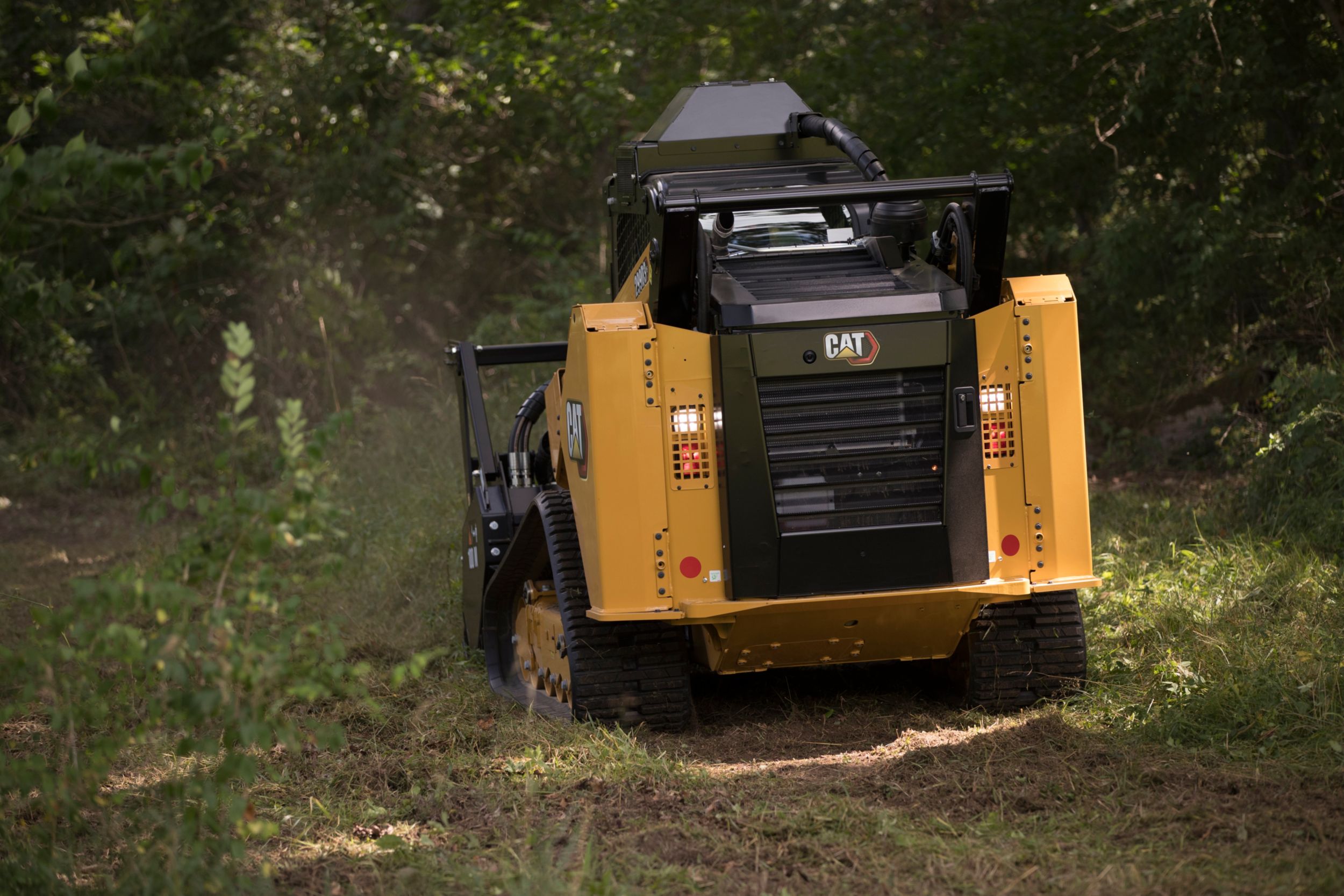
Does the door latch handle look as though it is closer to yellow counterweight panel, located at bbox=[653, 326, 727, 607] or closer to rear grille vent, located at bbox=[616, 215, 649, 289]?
yellow counterweight panel, located at bbox=[653, 326, 727, 607]

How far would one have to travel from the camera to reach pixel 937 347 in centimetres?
478

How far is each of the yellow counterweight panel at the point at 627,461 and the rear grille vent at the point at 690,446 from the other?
0.16 ft

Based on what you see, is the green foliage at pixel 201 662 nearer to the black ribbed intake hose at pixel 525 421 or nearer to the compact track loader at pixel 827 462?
the compact track loader at pixel 827 462

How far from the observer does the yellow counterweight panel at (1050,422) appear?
495cm

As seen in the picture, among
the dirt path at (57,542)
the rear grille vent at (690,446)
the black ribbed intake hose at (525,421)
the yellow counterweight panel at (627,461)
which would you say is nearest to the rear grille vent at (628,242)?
the black ribbed intake hose at (525,421)

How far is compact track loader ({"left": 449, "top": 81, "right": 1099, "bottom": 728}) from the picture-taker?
4.77 metres

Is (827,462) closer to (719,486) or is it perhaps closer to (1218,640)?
(719,486)

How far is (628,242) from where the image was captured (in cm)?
659

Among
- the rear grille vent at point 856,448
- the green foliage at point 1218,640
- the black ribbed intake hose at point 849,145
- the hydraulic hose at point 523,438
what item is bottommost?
the green foliage at point 1218,640

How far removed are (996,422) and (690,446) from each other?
3.75ft

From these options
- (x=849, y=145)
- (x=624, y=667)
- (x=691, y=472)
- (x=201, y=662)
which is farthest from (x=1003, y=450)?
(x=201, y=662)

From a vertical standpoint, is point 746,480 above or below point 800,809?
above

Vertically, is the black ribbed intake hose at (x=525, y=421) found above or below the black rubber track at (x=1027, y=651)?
above

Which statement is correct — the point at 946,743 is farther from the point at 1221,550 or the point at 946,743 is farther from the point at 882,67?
the point at 882,67
